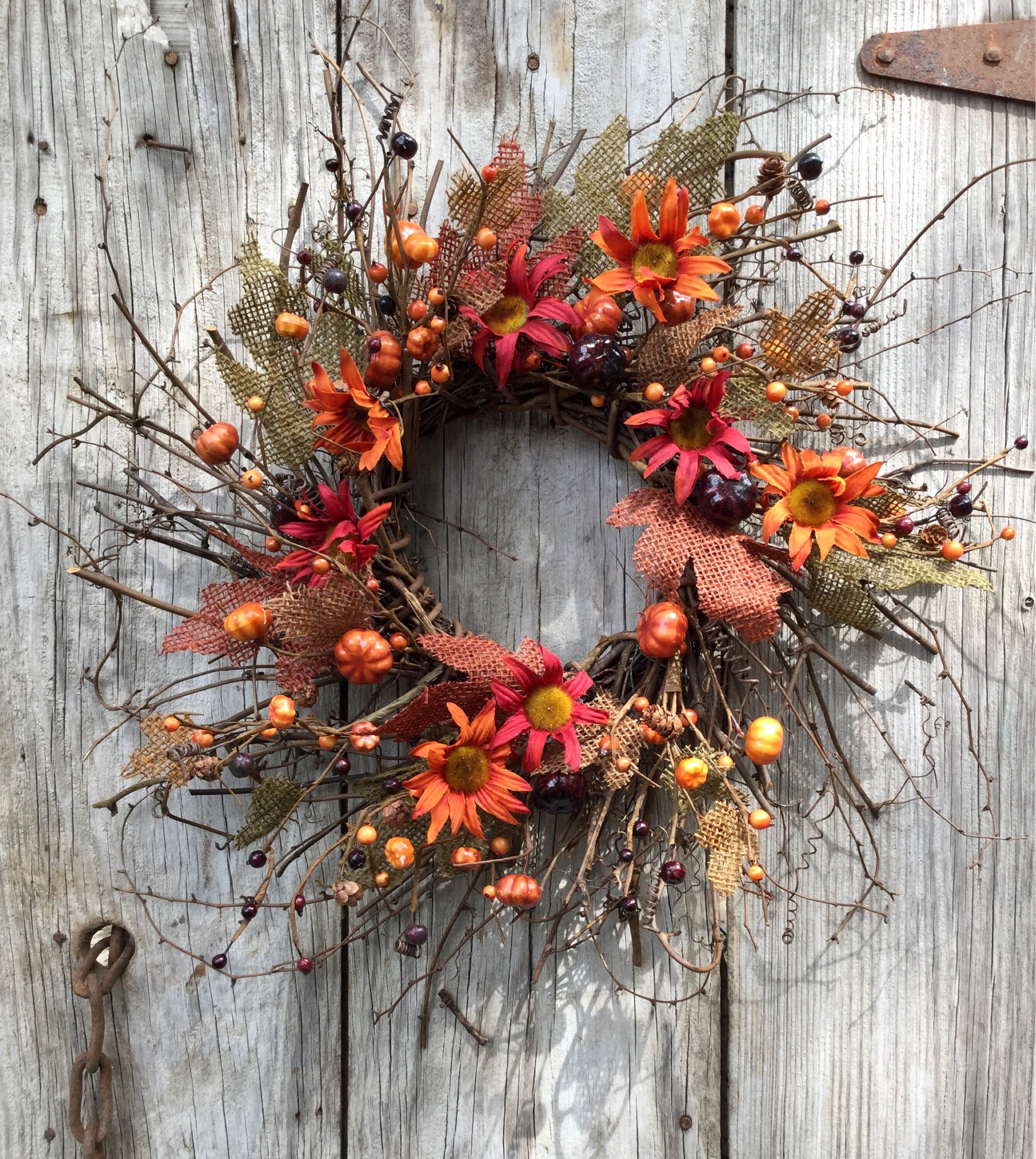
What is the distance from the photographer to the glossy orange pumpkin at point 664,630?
2.89 ft

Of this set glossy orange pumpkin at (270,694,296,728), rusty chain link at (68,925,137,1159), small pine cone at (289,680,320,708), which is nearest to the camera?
glossy orange pumpkin at (270,694,296,728)

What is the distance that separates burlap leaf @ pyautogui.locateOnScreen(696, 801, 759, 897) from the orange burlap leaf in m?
0.18

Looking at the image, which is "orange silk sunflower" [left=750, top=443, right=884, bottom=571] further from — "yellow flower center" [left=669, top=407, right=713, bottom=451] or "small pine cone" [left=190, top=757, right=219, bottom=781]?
"small pine cone" [left=190, top=757, right=219, bottom=781]

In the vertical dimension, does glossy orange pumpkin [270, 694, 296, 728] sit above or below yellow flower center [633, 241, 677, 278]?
below

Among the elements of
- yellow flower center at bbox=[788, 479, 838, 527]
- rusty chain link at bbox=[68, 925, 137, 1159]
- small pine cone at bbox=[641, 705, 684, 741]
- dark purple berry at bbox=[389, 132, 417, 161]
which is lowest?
rusty chain link at bbox=[68, 925, 137, 1159]

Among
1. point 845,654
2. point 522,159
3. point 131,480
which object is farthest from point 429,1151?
point 522,159

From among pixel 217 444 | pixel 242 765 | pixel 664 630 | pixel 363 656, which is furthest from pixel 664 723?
pixel 217 444

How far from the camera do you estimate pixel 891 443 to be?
1.08 m

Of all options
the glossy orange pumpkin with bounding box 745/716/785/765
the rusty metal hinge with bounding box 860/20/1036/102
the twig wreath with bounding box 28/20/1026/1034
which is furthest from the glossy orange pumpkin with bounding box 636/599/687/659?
the rusty metal hinge with bounding box 860/20/1036/102

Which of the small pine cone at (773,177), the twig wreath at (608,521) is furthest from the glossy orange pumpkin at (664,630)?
the small pine cone at (773,177)

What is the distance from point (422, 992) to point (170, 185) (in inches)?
40.7

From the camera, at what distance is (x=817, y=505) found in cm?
89

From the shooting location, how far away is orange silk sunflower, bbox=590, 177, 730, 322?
0.86 m

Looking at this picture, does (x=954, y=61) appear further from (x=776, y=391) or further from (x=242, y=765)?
(x=242, y=765)
